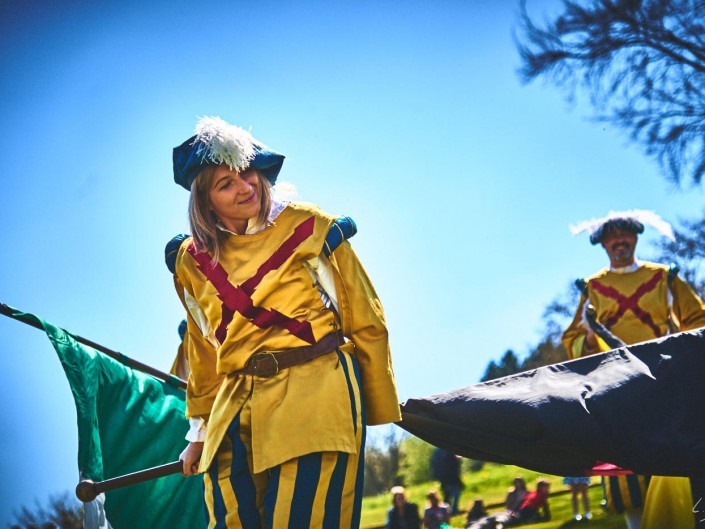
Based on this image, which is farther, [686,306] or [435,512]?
[435,512]

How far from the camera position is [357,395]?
10.0 feet

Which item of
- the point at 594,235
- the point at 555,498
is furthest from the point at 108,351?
the point at 555,498

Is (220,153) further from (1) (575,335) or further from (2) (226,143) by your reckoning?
(1) (575,335)

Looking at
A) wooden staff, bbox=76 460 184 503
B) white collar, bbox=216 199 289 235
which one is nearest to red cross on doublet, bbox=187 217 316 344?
white collar, bbox=216 199 289 235

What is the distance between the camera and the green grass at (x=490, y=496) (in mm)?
7828

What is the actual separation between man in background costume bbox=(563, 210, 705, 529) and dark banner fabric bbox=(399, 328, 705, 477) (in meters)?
2.56

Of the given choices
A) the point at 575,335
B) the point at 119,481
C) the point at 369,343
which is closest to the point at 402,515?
the point at 575,335

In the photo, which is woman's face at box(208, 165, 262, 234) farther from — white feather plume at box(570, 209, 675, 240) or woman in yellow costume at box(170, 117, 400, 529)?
white feather plume at box(570, 209, 675, 240)

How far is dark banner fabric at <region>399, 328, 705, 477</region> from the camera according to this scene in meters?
3.70

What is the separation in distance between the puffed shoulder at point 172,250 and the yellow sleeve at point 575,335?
13.8 feet

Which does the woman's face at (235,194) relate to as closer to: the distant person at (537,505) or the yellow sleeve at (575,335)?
the yellow sleeve at (575,335)

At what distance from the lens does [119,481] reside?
366cm

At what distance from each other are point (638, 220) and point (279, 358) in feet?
15.4

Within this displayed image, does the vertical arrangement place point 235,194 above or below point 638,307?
below
